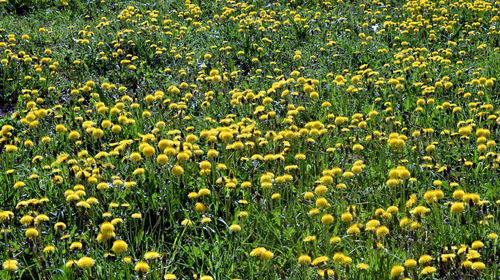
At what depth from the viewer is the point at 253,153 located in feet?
15.3

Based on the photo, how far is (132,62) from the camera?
7.38 meters

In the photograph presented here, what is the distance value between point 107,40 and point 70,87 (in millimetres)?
1436

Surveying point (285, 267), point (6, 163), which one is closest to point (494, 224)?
point (285, 267)

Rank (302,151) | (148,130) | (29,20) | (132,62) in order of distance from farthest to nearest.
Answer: (29,20) → (132,62) → (148,130) → (302,151)

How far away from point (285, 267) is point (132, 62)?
15.2 feet

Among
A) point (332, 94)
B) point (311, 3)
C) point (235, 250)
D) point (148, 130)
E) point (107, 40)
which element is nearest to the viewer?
point (235, 250)

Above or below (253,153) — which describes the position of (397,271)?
above

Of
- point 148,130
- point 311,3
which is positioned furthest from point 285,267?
point 311,3

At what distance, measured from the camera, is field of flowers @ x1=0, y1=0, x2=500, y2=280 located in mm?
3344

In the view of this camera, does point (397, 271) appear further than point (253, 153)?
No

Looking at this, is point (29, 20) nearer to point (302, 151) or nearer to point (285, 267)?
point (302, 151)

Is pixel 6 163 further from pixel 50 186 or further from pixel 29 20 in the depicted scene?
pixel 29 20

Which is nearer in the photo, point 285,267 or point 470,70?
point 285,267

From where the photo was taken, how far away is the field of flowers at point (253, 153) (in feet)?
11.0
